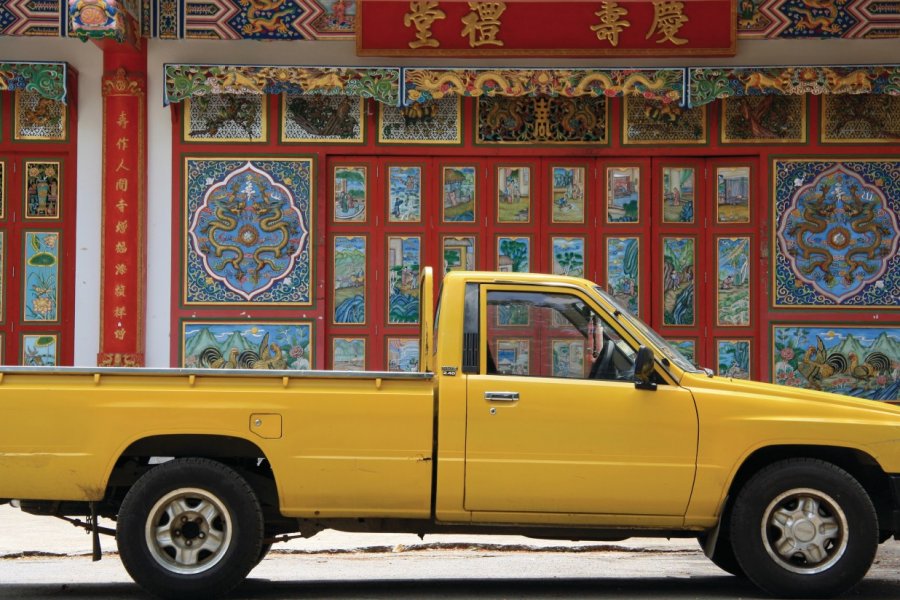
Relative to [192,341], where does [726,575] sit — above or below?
below

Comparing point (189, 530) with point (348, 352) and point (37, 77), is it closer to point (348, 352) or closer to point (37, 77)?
point (348, 352)

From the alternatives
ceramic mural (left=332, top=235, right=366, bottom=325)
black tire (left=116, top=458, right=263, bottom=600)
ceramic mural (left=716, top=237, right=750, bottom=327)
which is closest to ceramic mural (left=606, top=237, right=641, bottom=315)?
ceramic mural (left=716, top=237, right=750, bottom=327)

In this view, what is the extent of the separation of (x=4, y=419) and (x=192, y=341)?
5.99m

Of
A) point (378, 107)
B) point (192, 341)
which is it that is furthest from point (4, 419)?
point (378, 107)

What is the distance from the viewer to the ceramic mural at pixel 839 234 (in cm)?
1271

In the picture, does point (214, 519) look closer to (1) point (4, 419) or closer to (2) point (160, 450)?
(2) point (160, 450)

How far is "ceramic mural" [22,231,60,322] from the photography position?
12859mm

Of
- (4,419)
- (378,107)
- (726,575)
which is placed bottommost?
(726,575)

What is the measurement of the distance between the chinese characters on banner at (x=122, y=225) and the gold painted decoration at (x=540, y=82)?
279 cm

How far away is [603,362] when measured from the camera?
6.90 meters

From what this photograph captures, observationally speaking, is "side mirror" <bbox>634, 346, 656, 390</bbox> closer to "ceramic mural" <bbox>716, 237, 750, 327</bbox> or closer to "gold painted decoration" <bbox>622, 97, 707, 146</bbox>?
"ceramic mural" <bbox>716, 237, 750, 327</bbox>

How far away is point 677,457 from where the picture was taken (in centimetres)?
676

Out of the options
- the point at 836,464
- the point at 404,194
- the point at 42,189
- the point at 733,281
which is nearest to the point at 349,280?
the point at 404,194

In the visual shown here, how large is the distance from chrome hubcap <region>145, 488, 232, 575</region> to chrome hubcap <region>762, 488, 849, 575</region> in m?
2.93
